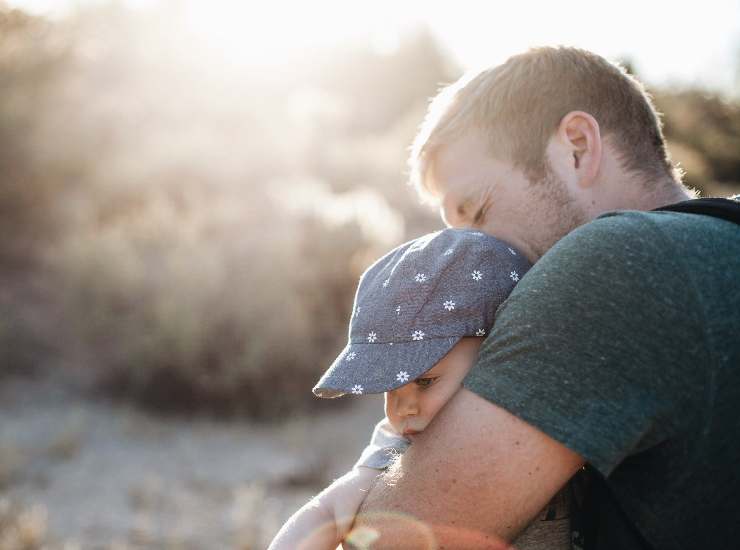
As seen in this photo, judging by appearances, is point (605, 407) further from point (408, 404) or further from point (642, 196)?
point (642, 196)

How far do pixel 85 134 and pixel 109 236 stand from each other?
464cm

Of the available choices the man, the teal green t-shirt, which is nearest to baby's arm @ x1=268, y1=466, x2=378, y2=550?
the man

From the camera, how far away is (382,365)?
1606 mm

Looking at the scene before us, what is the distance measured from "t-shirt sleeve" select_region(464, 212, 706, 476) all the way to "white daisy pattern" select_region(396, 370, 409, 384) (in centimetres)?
23

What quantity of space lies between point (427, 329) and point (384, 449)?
0.40 m

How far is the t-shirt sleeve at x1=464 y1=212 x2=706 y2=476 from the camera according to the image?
1.25m

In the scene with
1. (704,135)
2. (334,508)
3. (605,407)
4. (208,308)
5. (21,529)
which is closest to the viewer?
(605,407)

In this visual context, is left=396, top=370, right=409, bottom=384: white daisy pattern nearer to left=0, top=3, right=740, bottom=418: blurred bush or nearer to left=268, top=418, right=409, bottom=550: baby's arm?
left=268, top=418, right=409, bottom=550: baby's arm

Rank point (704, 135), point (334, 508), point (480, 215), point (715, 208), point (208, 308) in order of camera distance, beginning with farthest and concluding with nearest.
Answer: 1. point (704, 135)
2. point (208, 308)
3. point (480, 215)
4. point (334, 508)
5. point (715, 208)

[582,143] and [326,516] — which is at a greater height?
[582,143]

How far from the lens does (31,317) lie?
25.4ft

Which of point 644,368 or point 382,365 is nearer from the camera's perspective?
point 644,368

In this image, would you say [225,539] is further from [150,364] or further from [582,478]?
[582,478]

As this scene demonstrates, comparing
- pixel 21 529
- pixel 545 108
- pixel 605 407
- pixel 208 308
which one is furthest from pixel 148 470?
pixel 605 407
